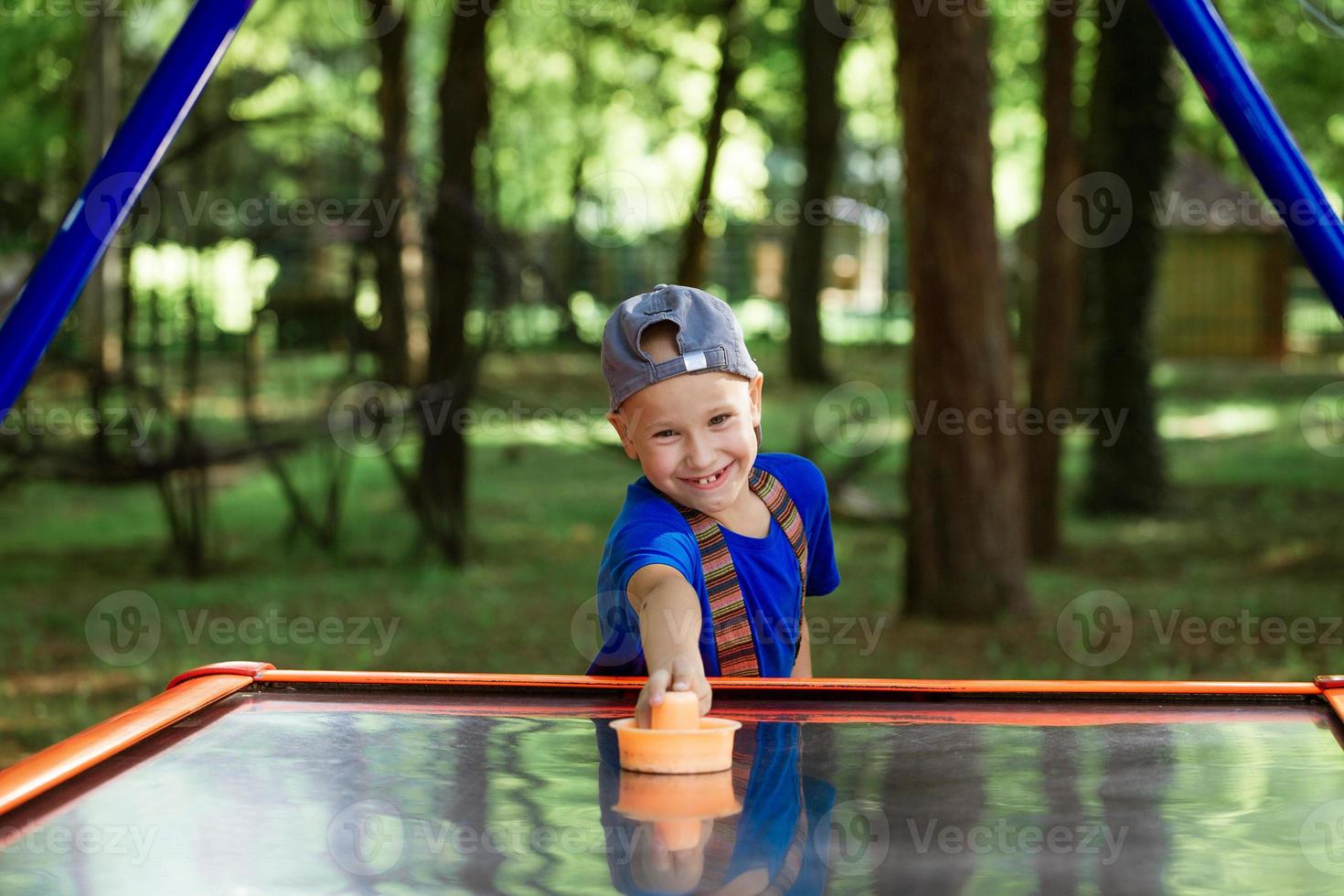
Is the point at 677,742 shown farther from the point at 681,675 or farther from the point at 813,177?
the point at 813,177

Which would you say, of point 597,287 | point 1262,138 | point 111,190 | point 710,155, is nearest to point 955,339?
point 1262,138

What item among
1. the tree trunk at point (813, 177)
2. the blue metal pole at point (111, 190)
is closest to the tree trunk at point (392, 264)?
the tree trunk at point (813, 177)

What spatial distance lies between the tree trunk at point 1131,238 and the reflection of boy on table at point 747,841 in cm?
1016

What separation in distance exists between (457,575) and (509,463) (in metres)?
6.20

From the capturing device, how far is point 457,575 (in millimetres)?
9758

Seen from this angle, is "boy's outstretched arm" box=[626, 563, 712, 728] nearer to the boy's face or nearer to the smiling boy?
the smiling boy

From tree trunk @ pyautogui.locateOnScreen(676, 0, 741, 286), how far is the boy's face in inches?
553

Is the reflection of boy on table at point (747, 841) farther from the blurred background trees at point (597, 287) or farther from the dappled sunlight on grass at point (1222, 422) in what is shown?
the dappled sunlight on grass at point (1222, 422)

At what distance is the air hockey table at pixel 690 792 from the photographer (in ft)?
4.46

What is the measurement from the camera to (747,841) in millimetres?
1439

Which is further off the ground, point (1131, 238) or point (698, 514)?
point (1131, 238)

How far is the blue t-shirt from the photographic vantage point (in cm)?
237

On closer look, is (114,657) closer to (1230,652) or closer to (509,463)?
(1230,652)

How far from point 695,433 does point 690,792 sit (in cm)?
77
